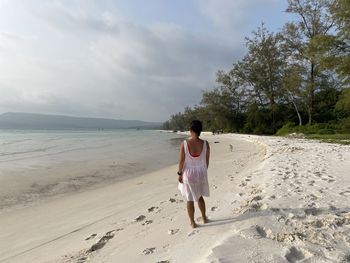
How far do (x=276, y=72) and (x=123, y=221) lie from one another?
2163 inches

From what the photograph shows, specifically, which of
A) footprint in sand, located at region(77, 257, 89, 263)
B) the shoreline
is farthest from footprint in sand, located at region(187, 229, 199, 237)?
the shoreline

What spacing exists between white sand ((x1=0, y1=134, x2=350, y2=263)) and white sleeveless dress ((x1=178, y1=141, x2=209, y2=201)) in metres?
0.50

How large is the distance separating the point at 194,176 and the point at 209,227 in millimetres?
810

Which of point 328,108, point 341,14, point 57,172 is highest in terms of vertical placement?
point 341,14

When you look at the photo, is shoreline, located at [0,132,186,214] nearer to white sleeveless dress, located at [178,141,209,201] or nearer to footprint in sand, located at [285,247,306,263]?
white sleeveless dress, located at [178,141,209,201]

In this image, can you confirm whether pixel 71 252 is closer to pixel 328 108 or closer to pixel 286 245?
pixel 286 245

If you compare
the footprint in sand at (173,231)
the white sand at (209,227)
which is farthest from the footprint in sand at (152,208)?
the footprint in sand at (173,231)

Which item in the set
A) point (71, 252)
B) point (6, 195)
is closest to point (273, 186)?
point (71, 252)

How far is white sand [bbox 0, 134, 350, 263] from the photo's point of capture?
4.30 m

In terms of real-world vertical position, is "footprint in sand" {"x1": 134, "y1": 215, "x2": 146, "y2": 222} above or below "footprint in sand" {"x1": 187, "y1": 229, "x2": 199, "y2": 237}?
below

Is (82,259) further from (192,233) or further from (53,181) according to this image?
(53,181)

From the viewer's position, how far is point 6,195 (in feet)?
36.9

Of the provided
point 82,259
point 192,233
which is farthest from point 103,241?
point 192,233

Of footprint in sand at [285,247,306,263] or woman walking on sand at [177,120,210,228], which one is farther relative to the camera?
woman walking on sand at [177,120,210,228]
